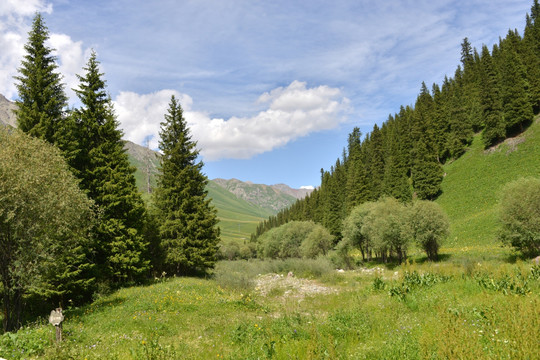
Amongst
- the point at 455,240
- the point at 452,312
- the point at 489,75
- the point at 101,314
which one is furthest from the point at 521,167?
the point at 101,314

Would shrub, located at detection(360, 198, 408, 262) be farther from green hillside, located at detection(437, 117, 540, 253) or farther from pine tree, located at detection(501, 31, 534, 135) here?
pine tree, located at detection(501, 31, 534, 135)

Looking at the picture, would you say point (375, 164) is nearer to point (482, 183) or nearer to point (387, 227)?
point (482, 183)

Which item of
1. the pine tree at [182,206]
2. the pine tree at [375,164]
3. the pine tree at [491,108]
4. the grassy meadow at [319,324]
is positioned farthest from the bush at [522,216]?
the pine tree at [375,164]

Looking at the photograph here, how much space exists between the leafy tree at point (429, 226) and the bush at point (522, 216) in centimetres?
560

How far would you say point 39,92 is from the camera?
1656 cm

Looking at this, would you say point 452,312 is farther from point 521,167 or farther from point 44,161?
point 521,167

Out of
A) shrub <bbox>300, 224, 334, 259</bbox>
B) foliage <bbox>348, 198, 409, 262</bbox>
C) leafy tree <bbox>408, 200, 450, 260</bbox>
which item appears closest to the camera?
leafy tree <bbox>408, 200, 450, 260</bbox>

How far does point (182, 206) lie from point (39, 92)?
14715mm

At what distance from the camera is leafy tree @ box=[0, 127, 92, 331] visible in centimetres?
1116

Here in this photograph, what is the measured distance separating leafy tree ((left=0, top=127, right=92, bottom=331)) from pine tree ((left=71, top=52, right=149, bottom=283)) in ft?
20.4

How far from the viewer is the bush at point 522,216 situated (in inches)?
898

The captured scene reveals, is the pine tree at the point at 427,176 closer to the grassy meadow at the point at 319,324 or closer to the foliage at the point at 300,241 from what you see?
the foliage at the point at 300,241

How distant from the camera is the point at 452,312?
7.48 meters

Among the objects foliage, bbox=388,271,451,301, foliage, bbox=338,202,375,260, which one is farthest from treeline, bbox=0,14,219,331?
foliage, bbox=338,202,375,260
